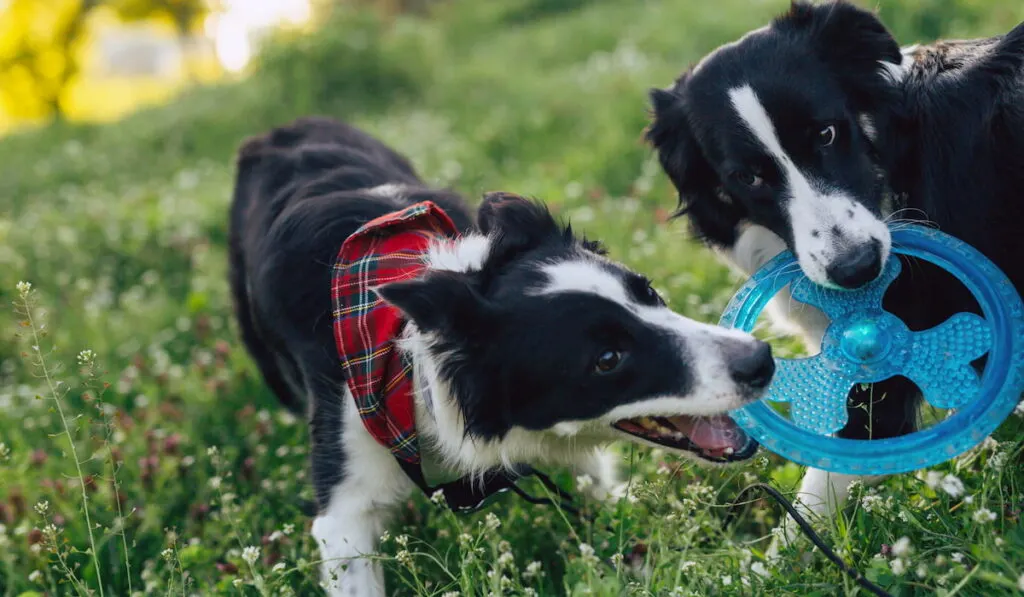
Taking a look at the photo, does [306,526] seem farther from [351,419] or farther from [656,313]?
[656,313]

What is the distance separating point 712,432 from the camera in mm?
2684

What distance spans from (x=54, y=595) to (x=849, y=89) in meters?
3.08

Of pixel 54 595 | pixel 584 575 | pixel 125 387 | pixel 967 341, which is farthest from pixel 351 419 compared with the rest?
pixel 125 387

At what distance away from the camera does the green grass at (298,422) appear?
2.51 m

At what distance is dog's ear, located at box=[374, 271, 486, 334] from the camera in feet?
7.85

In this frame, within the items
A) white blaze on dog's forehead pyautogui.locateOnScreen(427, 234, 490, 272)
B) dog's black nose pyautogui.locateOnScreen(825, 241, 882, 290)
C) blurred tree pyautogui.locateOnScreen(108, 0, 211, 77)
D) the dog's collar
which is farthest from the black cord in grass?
blurred tree pyautogui.locateOnScreen(108, 0, 211, 77)

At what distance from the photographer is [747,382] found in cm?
244

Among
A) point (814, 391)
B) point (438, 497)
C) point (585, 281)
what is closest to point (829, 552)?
point (814, 391)

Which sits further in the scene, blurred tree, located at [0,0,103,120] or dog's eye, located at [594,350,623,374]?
blurred tree, located at [0,0,103,120]

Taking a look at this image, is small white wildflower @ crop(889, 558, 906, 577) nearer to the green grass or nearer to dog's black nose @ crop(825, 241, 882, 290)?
the green grass

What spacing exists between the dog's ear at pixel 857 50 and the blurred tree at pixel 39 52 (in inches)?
1017

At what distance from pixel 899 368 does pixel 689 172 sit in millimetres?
1010

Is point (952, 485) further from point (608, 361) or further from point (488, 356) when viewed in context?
point (488, 356)

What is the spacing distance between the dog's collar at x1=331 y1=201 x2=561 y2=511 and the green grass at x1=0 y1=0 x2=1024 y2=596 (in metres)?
0.20
